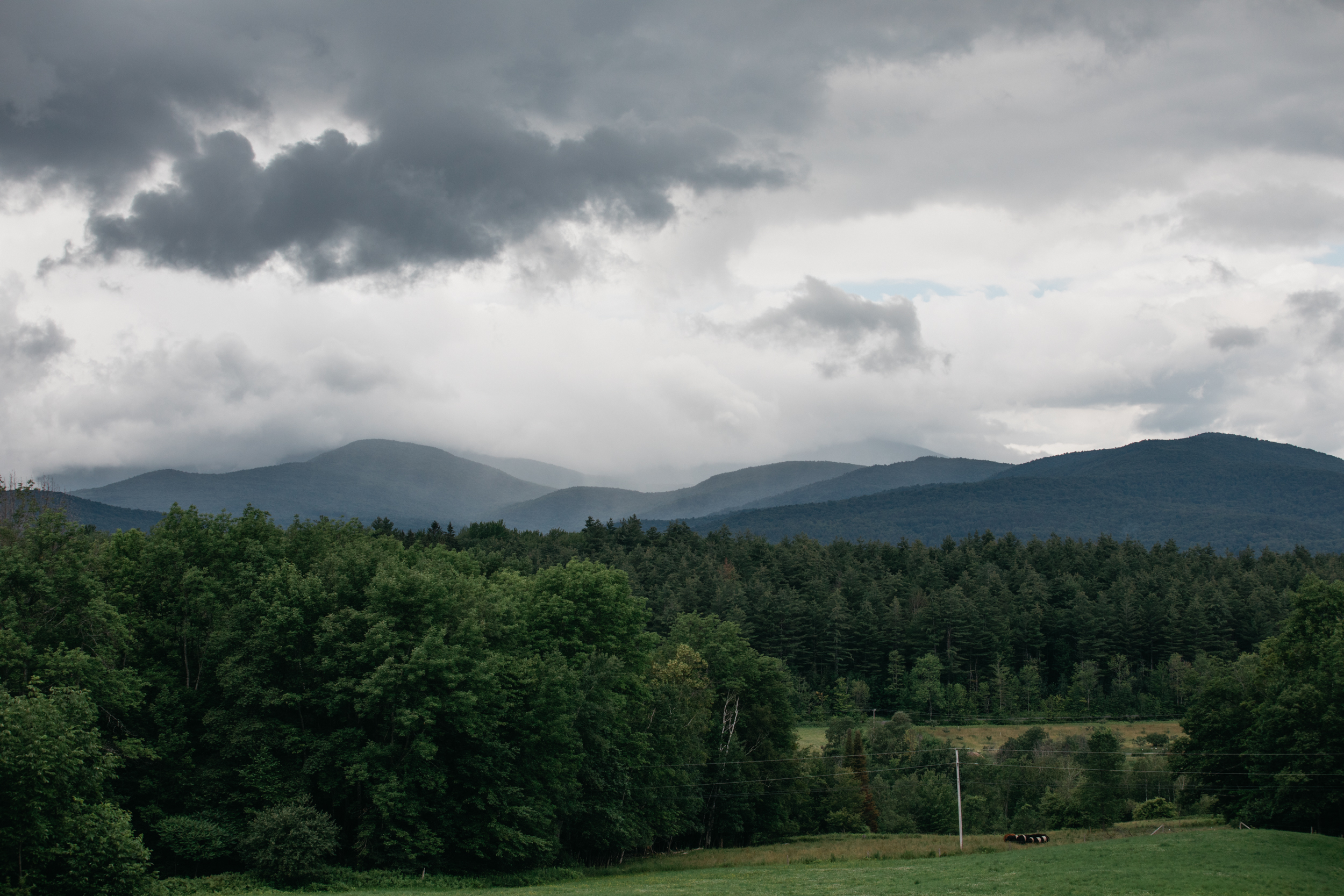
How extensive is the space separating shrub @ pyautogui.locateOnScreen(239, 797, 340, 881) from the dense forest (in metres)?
0.09

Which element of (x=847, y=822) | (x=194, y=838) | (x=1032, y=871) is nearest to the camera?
(x=1032, y=871)

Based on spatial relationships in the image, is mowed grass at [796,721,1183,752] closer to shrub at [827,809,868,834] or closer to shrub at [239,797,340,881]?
shrub at [827,809,868,834]

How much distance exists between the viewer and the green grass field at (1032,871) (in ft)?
101

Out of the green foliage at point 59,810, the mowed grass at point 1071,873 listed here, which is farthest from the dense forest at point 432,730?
the mowed grass at point 1071,873

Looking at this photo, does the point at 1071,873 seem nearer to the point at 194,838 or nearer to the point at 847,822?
the point at 847,822

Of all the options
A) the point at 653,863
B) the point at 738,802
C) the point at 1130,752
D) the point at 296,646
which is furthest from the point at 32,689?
the point at 1130,752

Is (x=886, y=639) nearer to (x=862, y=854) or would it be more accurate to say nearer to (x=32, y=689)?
(x=862, y=854)

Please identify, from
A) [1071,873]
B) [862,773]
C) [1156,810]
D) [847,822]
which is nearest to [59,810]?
[1071,873]

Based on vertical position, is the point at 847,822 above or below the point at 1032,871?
below

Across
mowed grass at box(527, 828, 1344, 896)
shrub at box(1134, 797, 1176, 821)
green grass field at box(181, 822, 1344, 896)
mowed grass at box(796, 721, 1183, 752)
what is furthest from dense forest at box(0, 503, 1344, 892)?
mowed grass at box(796, 721, 1183, 752)

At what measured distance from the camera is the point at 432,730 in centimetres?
3994

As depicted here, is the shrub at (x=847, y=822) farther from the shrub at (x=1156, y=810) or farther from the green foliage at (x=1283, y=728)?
the green foliage at (x=1283, y=728)

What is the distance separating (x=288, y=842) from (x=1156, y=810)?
57.2 m

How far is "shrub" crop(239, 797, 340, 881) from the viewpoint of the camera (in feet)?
112
